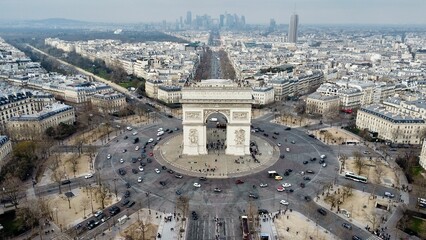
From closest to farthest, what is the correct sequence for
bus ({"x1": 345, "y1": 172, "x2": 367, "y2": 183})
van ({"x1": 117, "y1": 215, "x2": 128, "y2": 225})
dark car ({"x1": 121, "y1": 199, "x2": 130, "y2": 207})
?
van ({"x1": 117, "y1": 215, "x2": 128, "y2": 225})
dark car ({"x1": 121, "y1": 199, "x2": 130, "y2": 207})
bus ({"x1": 345, "y1": 172, "x2": 367, "y2": 183})

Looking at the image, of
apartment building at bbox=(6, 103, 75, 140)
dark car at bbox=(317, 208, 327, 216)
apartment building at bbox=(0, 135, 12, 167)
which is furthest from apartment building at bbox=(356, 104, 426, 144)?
apartment building at bbox=(0, 135, 12, 167)

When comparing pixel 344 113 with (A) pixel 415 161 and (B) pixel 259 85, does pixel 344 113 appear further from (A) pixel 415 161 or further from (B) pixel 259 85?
(A) pixel 415 161

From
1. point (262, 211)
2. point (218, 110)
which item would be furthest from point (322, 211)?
point (218, 110)

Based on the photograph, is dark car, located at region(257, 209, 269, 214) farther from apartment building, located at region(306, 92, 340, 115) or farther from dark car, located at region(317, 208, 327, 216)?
apartment building, located at region(306, 92, 340, 115)

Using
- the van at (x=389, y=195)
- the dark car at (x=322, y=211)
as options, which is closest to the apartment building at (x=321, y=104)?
the van at (x=389, y=195)

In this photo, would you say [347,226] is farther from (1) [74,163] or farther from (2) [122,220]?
(1) [74,163]

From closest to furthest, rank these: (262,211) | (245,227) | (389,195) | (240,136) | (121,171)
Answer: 1. (245,227)
2. (262,211)
3. (389,195)
4. (121,171)
5. (240,136)

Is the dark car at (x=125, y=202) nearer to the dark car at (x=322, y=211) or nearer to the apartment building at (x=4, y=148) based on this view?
the apartment building at (x=4, y=148)
